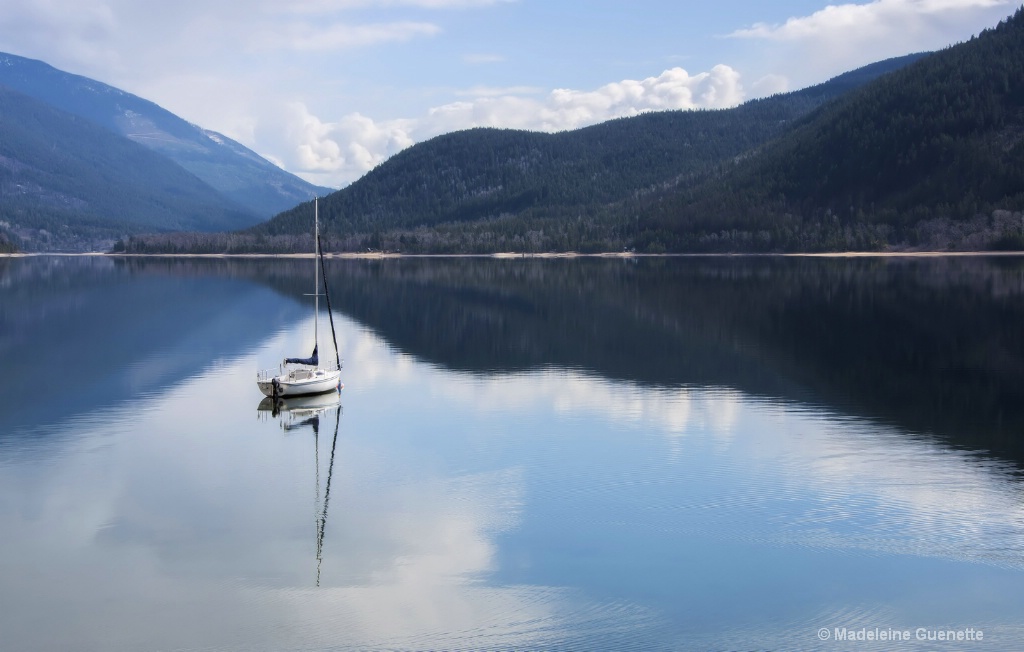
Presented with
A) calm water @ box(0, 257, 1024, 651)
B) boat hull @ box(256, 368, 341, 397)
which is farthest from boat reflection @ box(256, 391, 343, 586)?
boat hull @ box(256, 368, 341, 397)

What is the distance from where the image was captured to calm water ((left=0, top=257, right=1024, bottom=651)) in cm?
2509

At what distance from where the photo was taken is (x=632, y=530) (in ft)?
101

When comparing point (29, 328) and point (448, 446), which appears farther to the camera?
point (29, 328)

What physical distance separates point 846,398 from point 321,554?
30.4 metres

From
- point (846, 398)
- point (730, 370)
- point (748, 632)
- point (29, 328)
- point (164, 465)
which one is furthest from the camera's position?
point (29, 328)

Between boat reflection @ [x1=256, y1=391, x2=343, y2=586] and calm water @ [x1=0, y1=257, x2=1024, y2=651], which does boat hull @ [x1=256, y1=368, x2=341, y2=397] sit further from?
calm water @ [x1=0, y1=257, x2=1024, y2=651]

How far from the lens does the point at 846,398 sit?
169 feet

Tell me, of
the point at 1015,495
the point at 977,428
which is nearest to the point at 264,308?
the point at 977,428

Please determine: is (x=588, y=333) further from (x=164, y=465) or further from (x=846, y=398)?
(x=164, y=465)

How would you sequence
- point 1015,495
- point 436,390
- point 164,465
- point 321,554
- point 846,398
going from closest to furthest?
point 321,554 → point 1015,495 → point 164,465 → point 846,398 → point 436,390

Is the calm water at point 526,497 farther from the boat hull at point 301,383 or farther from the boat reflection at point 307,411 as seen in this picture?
the boat hull at point 301,383

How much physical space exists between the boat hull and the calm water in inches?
58.1

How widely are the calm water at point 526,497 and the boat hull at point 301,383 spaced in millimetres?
1476

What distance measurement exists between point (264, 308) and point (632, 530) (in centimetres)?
8569
